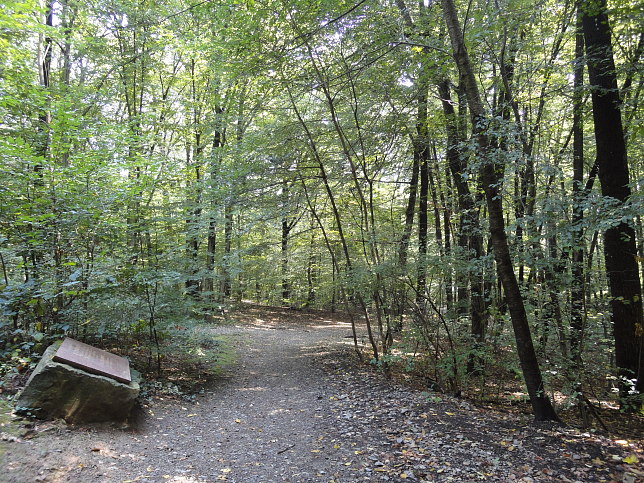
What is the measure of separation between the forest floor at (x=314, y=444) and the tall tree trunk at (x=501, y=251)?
0.46 m

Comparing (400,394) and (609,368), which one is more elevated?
(609,368)

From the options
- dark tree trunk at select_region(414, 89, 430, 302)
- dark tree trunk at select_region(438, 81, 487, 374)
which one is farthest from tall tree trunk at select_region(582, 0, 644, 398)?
dark tree trunk at select_region(414, 89, 430, 302)

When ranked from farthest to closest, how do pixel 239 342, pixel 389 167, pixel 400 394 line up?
pixel 239 342
pixel 389 167
pixel 400 394

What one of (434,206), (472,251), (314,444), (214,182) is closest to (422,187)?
(434,206)

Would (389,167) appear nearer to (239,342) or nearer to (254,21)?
(254,21)

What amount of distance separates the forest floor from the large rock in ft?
0.51

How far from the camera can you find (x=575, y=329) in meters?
4.69

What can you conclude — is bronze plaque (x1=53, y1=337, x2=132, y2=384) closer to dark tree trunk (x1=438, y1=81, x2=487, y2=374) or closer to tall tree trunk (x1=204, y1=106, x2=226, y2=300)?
tall tree trunk (x1=204, y1=106, x2=226, y2=300)

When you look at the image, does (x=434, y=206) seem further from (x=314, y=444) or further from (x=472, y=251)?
(x=314, y=444)

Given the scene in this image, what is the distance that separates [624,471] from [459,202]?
190 inches

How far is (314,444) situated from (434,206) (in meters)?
4.81

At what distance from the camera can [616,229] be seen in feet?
17.1

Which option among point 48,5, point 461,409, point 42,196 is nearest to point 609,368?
point 461,409

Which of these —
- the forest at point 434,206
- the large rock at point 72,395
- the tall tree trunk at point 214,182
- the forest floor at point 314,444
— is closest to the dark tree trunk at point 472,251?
the forest at point 434,206
